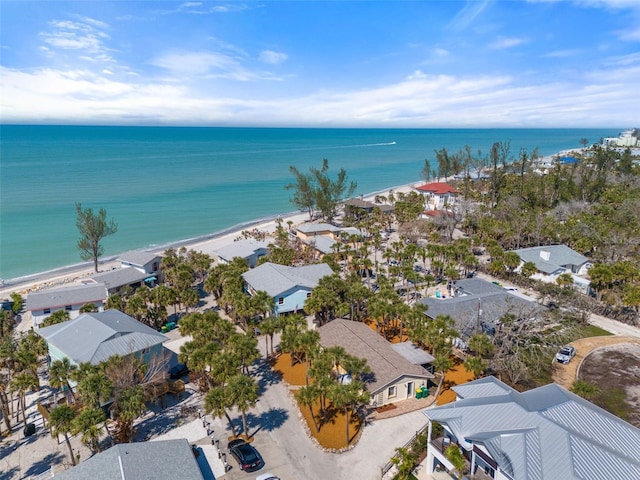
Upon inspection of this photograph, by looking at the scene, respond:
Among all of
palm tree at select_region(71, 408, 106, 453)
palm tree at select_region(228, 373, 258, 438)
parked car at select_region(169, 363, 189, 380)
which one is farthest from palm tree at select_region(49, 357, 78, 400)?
palm tree at select_region(228, 373, 258, 438)

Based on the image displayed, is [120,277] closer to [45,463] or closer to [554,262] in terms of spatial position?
[45,463]

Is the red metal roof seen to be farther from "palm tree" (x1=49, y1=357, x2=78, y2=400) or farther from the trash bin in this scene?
the trash bin

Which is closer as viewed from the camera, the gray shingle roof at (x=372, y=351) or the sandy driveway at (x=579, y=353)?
the gray shingle roof at (x=372, y=351)

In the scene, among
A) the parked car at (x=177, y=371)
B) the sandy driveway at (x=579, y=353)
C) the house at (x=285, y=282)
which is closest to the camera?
the sandy driveway at (x=579, y=353)

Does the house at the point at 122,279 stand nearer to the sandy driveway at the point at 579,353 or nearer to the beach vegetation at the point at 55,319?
the beach vegetation at the point at 55,319

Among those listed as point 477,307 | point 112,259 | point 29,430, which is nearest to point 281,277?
point 477,307

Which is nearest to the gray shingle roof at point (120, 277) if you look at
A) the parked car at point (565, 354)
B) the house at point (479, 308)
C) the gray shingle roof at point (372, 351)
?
the gray shingle roof at point (372, 351)

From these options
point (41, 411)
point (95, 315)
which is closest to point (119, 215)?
point (95, 315)

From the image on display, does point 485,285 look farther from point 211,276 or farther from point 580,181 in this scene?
point 580,181
